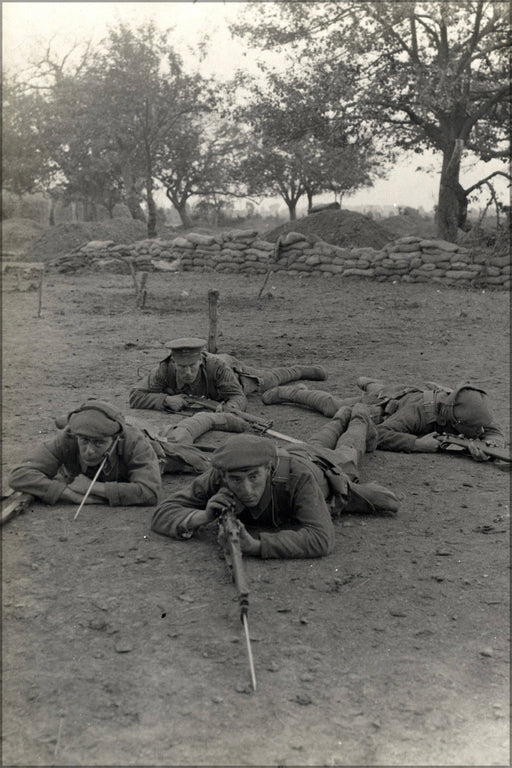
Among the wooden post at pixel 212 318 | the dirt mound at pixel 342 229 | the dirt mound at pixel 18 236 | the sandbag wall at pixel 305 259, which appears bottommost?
the wooden post at pixel 212 318

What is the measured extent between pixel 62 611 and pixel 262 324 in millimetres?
9209

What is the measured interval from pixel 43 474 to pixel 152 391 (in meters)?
2.51

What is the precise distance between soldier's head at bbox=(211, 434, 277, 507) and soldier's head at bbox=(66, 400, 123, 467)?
2.75 feet

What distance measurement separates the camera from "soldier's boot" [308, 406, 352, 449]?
605 cm

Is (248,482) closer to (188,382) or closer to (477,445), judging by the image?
(477,445)

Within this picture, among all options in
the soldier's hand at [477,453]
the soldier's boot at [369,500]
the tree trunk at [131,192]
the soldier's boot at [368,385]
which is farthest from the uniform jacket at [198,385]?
the tree trunk at [131,192]

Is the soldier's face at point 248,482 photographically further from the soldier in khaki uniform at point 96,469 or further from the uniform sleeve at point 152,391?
the uniform sleeve at point 152,391

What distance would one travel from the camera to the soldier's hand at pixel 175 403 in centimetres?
702

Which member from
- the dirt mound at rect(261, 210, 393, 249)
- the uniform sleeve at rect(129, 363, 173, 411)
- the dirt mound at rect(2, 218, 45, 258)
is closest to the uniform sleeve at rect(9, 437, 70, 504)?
the uniform sleeve at rect(129, 363, 173, 411)

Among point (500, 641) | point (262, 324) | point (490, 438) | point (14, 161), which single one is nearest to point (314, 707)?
point (500, 641)

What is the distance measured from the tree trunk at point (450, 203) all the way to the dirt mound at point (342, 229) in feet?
5.50

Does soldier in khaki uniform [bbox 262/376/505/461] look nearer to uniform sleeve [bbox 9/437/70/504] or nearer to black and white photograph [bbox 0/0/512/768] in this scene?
black and white photograph [bbox 0/0/512/768]

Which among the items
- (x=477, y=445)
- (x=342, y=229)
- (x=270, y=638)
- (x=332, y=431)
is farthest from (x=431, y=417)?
(x=342, y=229)

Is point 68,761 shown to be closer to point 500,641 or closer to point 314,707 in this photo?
point 314,707
